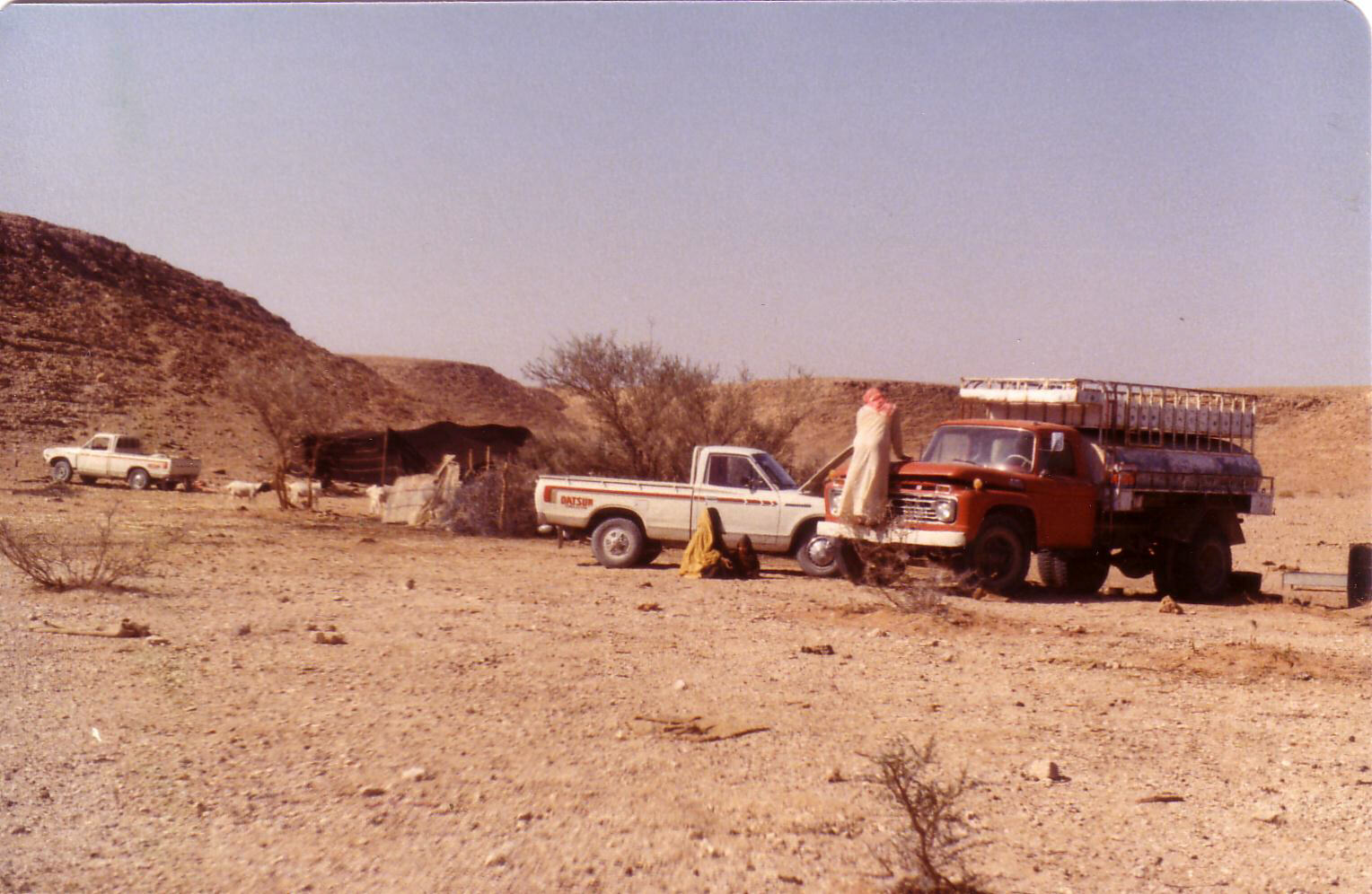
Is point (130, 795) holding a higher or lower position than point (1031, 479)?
lower

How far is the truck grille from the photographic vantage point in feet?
42.6

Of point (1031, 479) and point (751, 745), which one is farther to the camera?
point (1031, 479)

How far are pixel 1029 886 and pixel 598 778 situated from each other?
7.03ft

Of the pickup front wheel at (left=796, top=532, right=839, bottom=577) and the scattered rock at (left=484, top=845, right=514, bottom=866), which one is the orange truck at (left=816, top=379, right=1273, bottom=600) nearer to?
the pickup front wheel at (left=796, top=532, right=839, bottom=577)

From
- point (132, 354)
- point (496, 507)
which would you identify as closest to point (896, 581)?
point (496, 507)

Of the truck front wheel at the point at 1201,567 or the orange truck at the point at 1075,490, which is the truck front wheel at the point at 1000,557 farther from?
the truck front wheel at the point at 1201,567

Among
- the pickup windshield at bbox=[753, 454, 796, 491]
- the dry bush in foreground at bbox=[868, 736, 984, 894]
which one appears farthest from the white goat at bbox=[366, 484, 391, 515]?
the dry bush in foreground at bbox=[868, 736, 984, 894]

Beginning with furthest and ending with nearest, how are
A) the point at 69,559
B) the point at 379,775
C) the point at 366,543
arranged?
the point at 366,543
the point at 69,559
the point at 379,775

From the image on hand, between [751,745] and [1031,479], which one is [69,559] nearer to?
[751,745]

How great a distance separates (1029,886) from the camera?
463cm

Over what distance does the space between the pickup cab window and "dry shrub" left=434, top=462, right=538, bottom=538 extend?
616 centimetres

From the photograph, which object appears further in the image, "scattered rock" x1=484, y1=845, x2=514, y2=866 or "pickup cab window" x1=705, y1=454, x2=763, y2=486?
"pickup cab window" x1=705, y1=454, x2=763, y2=486

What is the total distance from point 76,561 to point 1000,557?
10.3 metres

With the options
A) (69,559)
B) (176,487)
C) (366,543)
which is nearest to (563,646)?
(69,559)
